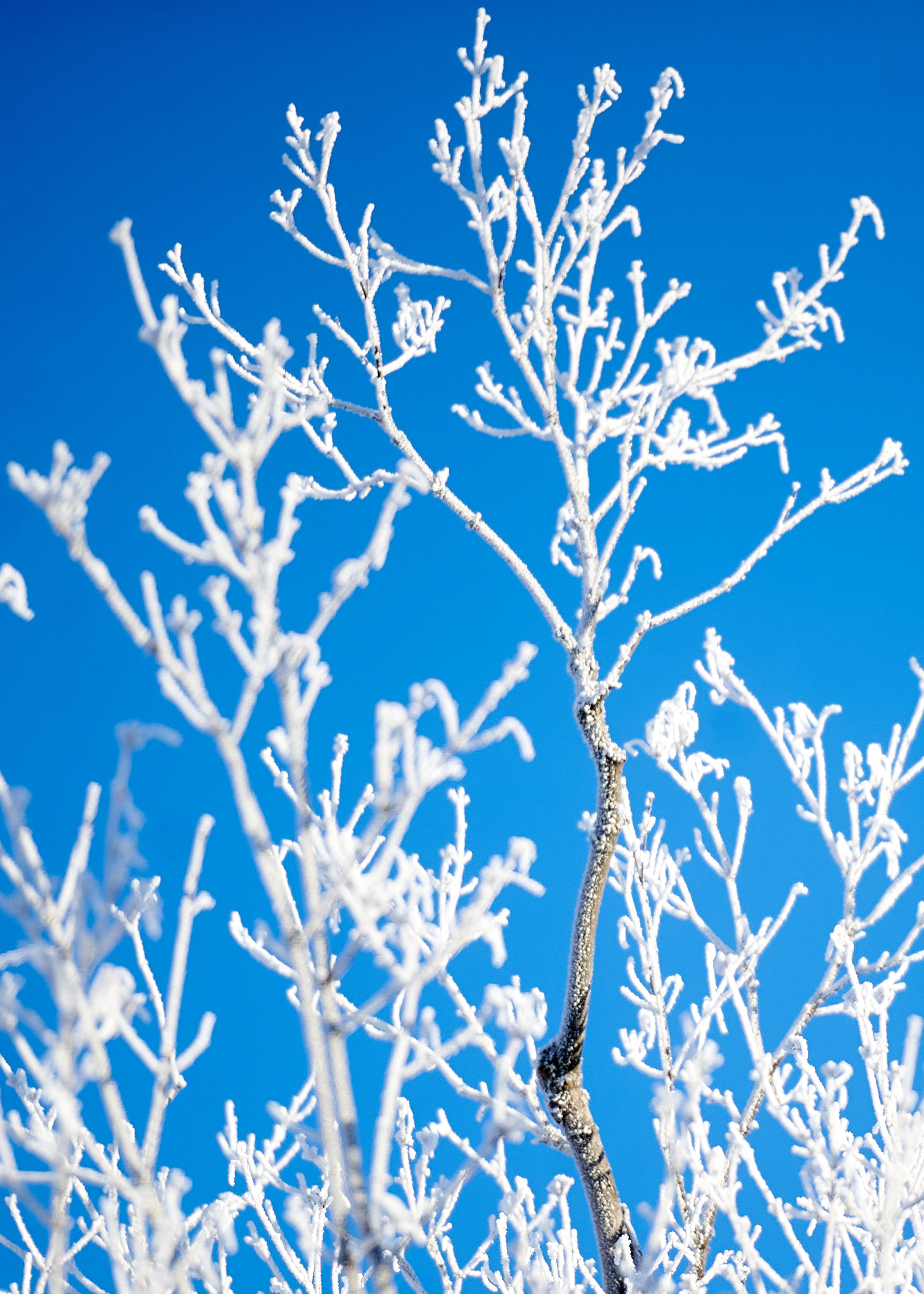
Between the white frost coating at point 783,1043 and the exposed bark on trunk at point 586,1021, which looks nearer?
the white frost coating at point 783,1043

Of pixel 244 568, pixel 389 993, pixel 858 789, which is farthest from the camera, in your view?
pixel 858 789

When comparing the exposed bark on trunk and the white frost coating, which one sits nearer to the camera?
the white frost coating

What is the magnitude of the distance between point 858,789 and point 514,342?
66.6 inches

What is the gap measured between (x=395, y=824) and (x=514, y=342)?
4.89ft

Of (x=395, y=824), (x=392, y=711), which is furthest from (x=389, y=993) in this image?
(x=392, y=711)

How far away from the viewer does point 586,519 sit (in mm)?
2182

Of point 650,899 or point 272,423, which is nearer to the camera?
point 272,423

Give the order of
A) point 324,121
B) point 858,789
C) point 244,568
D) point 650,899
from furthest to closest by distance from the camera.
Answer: point 650,899, point 858,789, point 324,121, point 244,568

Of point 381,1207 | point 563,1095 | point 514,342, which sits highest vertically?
point 514,342

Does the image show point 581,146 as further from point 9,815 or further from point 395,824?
point 9,815

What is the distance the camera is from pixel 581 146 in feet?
7.59

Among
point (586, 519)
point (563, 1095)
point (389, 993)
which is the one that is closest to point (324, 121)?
point (586, 519)

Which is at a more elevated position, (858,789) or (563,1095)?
(858,789)

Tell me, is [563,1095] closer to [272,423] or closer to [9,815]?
[9,815]
